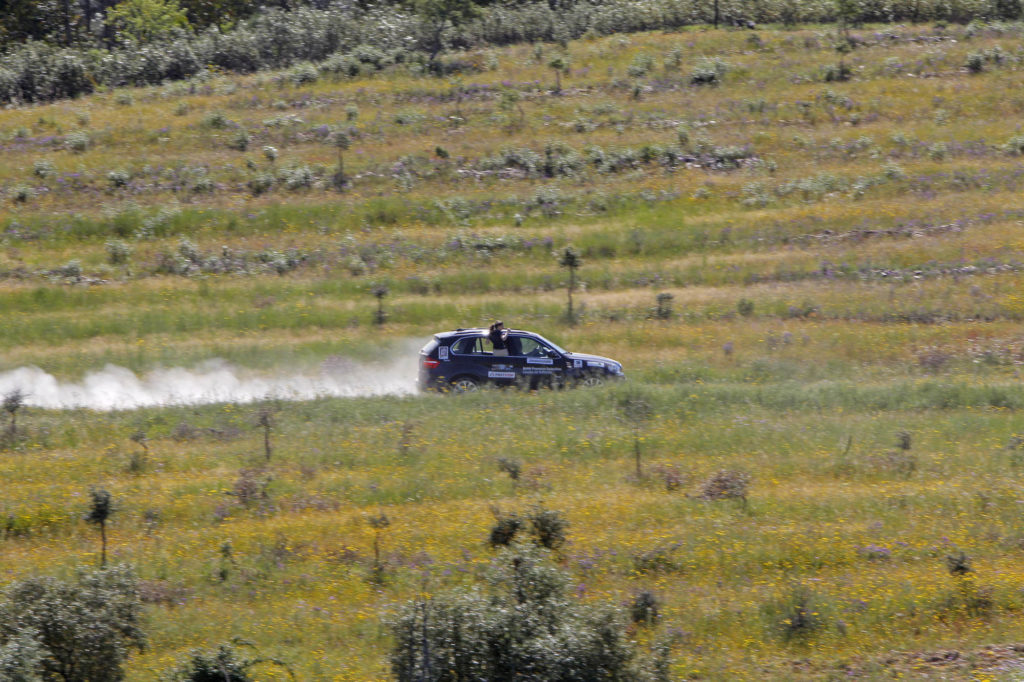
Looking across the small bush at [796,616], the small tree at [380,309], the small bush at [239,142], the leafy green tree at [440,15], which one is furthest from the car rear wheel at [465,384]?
the leafy green tree at [440,15]

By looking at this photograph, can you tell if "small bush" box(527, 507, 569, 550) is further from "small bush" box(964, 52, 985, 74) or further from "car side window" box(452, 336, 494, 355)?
"small bush" box(964, 52, 985, 74)

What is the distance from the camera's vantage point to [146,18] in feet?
176

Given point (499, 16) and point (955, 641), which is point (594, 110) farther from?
point (955, 641)

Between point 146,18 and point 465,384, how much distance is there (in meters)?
41.9

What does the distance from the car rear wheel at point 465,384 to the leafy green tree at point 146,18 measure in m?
38.9

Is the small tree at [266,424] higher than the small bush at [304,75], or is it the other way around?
the small bush at [304,75]

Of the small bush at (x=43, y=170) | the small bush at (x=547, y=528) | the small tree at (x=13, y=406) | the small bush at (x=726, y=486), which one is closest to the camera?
the small bush at (x=547, y=528)

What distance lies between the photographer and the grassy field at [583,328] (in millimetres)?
12922

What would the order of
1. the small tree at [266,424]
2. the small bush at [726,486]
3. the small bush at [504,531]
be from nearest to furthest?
the small bush at [504,531], the small bush at [726,486], the small tree at [266,424]

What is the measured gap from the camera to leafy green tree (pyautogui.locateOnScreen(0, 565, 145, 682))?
32.3ft

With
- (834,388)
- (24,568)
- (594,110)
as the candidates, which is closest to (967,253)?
(834,388)

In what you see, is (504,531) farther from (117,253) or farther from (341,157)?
(341,157)

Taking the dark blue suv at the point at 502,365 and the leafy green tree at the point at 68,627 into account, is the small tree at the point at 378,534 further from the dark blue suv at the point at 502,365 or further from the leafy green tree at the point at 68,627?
the dark blue suv at the point at 502,365

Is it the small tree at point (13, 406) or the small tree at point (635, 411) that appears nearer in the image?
the small tree at point (13, 406)
